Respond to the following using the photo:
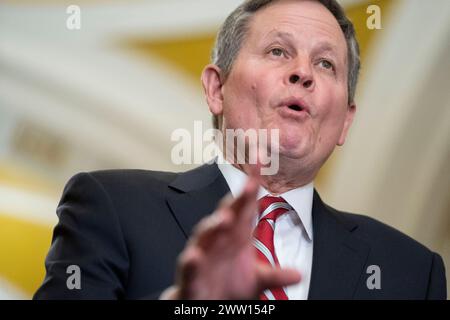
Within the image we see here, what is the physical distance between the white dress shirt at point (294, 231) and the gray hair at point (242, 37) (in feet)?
0.71

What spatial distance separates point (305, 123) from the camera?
156 cm

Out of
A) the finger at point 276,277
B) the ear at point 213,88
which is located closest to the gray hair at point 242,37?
the ear at point 213,88

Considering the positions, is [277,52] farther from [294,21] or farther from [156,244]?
[156,244]

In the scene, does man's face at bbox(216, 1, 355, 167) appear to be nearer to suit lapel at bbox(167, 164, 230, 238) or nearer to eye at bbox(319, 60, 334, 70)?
eye at bbox(319, 60, 334, 70)

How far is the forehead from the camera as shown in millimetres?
1637

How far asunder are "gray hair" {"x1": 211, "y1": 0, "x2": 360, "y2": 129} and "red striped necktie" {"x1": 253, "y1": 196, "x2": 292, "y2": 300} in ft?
0.99

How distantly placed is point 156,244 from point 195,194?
0.50 feet

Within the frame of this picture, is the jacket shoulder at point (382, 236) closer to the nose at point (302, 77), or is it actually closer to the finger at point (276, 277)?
the nose at point (302, 77)

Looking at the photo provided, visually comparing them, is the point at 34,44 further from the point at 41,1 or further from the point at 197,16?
the point at 197,16

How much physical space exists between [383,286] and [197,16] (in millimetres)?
1128

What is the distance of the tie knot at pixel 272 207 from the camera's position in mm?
1487

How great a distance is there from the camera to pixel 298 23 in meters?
1.65
